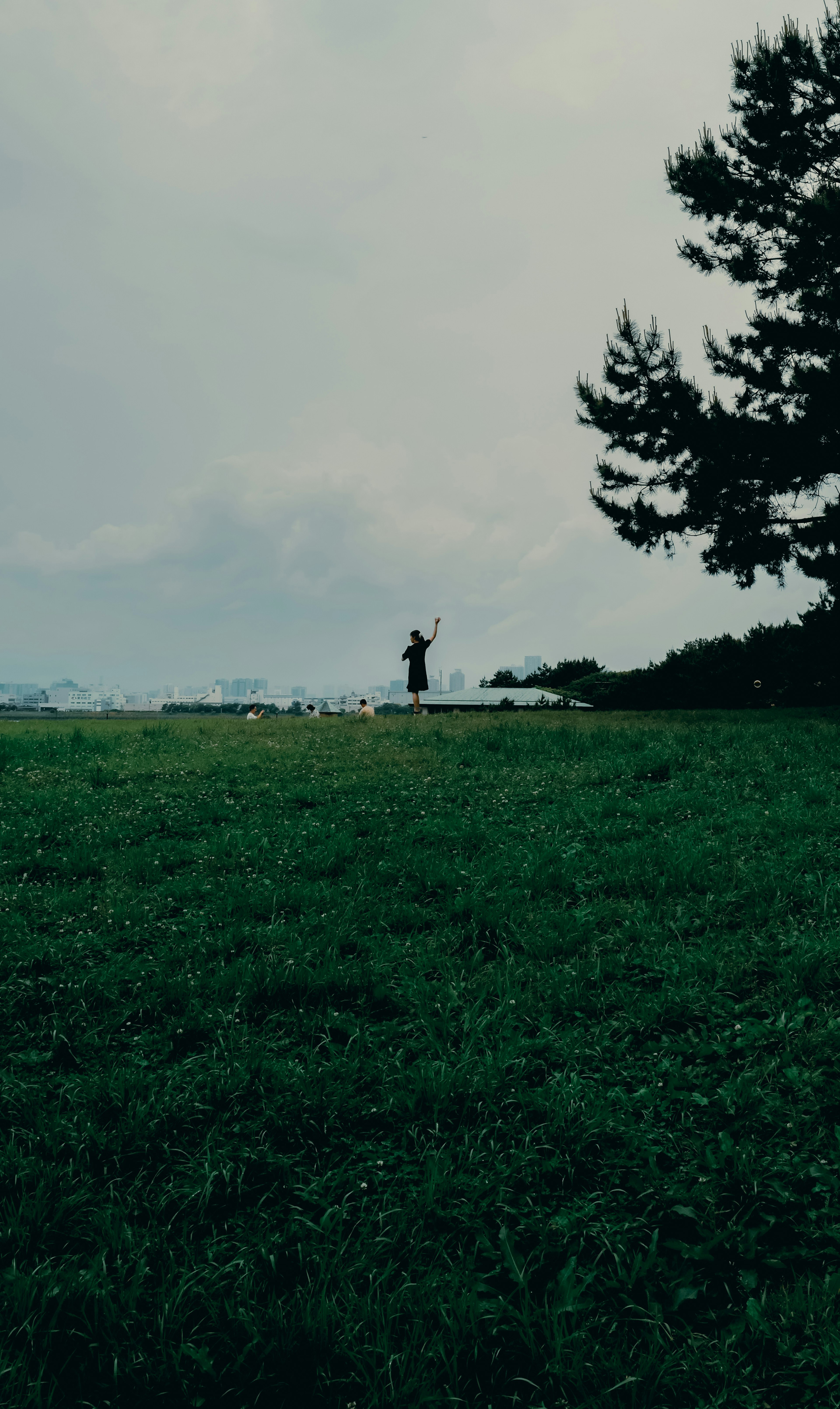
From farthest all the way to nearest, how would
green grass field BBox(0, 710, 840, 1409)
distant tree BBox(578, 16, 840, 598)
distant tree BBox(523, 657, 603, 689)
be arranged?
distant tree BBox(523, 657, 603, 689) < distant tree BBox(578, 16, 840, 598) < green grass field BBox(0, 710, 840, 1409)

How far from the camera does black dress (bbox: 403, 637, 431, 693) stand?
70.7 feet

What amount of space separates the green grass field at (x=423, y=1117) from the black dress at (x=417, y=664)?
14250 millimetres

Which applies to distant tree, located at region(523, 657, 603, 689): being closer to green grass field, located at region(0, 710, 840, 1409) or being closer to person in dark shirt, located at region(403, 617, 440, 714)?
person in dark shirt, located at region(403, 617, 440, 714)

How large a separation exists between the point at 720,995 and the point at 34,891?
5.29m

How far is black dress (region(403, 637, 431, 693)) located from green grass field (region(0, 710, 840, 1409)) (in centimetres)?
1425

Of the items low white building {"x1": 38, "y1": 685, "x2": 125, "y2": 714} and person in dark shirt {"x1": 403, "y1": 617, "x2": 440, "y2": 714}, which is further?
low white building {"x1": 38, "y1": 685, "x2": 125, "y2": 714}

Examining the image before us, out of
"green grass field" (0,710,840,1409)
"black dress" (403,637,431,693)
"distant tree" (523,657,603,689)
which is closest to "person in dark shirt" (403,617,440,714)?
"black dress" (403,637,431,693)

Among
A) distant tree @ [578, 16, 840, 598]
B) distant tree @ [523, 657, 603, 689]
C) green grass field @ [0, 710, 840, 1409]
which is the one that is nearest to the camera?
green grass field @ [0, 710, 840, 1409]

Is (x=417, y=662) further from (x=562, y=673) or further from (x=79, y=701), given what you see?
(x=79, y=701)

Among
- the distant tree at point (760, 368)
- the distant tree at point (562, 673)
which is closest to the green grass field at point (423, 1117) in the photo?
the distant tree at point (760, 368)

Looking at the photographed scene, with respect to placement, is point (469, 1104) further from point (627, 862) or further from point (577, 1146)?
point (627, 862)

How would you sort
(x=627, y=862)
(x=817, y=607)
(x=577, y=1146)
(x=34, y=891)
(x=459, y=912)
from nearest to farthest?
(x=577, y=1146), (x=459, y=912), (x=34, y=891), (x=627, y=862), (x=817, y=607)

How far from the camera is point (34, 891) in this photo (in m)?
6.15

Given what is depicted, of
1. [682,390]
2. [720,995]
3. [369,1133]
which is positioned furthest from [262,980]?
[682,390]
